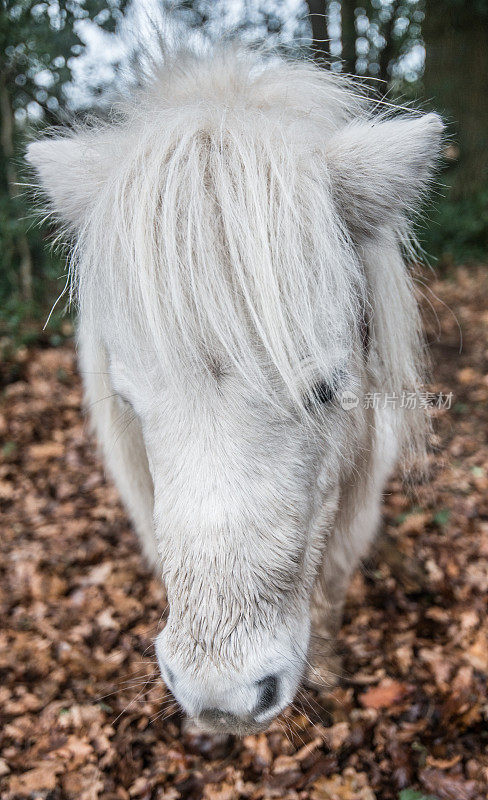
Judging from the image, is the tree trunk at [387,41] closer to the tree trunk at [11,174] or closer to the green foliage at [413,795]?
the tree trunk at [11,174]

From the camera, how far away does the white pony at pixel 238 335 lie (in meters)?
1.35

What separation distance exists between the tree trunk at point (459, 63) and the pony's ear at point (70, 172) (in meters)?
7.81

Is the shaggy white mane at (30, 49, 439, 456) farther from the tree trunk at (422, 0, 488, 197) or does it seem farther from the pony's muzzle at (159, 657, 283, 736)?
the tree trunk at (422, 0, 488, 197)

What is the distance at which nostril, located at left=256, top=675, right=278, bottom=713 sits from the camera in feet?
4.36

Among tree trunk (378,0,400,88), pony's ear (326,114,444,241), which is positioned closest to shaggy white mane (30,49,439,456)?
pony's ear (326,114,444,241)

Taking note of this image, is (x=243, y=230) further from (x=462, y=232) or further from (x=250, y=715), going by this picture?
(x=462, y=232)

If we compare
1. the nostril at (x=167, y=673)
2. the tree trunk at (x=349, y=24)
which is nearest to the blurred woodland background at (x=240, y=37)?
the tree trunk at (x=349, y=24)

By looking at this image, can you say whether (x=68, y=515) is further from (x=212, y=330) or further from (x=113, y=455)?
(x=212, y=330)

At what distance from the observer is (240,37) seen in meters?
2.35

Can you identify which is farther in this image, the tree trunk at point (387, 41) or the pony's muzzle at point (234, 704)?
the tree trunk at point (387, 41)

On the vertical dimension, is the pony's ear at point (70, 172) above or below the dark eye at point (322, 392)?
above

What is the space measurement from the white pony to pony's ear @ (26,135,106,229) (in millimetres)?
15

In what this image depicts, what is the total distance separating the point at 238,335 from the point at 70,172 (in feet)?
3.12

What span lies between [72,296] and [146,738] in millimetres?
2095
